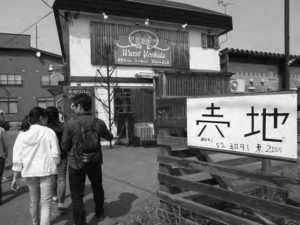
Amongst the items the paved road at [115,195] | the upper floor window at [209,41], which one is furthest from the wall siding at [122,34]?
the paved road at [115,195]

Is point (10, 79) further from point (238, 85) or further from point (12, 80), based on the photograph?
point (238, 85)

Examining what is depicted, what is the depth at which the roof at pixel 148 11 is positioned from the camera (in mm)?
12703

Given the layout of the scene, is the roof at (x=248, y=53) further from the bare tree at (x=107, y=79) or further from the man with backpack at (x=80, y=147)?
the man with backpack at (x=80, y=147)

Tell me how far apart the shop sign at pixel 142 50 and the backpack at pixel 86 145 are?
9671 millimetres

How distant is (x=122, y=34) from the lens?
13.9 meters

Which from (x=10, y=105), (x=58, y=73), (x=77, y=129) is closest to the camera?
(x=77, y=129)

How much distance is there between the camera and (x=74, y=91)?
12.7 metres

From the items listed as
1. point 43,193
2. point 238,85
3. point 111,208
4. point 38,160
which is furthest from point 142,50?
point 43,193

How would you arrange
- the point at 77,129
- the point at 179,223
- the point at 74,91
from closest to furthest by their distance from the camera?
the point at 179,223 < the point at 77,129 < the point at 74,91

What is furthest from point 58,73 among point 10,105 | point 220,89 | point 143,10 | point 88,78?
point 10,105

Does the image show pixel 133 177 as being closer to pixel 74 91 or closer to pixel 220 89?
pixel 74 91

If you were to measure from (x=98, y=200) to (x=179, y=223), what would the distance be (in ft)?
4.57

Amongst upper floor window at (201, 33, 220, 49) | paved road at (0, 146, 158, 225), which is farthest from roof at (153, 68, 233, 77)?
paved road at (0, 146, 158, 225)

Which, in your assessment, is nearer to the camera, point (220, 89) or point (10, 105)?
point (220, 89)
